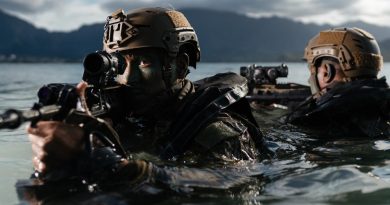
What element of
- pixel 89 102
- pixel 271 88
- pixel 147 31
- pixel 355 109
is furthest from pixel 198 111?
pixel 271 88

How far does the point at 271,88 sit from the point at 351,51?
11.7 feet

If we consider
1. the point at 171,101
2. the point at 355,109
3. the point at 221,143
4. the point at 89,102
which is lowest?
the point at 355,109

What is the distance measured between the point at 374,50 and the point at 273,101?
3.29 m

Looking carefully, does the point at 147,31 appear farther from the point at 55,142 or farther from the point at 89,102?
the point at 55,142

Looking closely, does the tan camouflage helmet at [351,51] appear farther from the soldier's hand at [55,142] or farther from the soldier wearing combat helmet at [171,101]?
the soldier's hand at [55,142]

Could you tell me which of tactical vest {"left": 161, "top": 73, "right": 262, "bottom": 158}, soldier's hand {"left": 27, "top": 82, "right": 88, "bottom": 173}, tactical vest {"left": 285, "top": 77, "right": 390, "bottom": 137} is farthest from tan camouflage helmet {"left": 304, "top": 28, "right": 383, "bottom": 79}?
soldier's hand {"left": 27, "top": 82, "right": 88, "bottom": 173}

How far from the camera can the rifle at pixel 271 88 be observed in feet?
35.5

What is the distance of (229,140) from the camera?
4605mm

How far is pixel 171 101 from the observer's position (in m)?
5.11

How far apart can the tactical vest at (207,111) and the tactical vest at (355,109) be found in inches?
84.3

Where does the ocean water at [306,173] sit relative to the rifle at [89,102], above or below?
below

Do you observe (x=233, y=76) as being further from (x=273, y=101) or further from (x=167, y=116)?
(x=273, y=101)

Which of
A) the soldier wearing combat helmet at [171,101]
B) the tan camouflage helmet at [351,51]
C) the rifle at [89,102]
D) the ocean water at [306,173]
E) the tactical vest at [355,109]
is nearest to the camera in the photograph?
the rifle at [89,102]

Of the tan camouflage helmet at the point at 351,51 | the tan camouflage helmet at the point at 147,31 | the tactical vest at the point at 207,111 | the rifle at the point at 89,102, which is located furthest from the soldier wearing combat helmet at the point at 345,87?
the rifle at the point at 89,102
